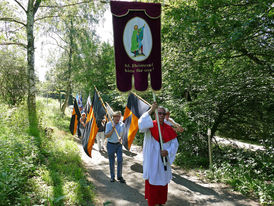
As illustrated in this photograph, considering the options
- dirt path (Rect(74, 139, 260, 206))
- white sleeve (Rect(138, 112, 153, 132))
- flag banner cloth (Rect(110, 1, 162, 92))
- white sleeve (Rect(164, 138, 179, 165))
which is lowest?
dirt path (Rect(74, 139, 260, 206))

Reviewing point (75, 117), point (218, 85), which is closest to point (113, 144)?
point (218, 85)

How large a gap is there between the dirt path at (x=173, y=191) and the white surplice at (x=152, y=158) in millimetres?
1007

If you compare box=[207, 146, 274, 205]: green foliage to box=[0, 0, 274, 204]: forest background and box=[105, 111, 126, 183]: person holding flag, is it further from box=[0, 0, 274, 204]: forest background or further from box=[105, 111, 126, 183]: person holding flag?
box=[105, 111, 126, 183]: person holding flag

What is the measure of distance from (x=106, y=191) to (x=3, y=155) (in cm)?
243

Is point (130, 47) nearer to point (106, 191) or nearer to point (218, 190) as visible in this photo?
point (106, 191)

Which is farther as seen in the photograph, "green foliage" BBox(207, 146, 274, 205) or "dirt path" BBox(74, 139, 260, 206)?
"green foliage" BBox(207, 146, 274, 205)

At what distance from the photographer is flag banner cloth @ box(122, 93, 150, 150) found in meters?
6.21

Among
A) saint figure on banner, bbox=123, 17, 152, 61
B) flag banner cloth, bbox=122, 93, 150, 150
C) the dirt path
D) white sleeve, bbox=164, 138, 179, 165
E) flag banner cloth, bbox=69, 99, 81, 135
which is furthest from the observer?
flag banner cloth, bbox=69, 99, 81, 135

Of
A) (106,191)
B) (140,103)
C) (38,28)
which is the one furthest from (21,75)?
(106,191)

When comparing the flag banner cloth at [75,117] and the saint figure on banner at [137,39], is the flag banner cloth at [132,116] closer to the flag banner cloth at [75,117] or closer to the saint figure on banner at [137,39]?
the saint figure on banner at [137,39]

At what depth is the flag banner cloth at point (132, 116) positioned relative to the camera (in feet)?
20.4

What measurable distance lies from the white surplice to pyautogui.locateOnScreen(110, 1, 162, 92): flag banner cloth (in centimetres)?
65

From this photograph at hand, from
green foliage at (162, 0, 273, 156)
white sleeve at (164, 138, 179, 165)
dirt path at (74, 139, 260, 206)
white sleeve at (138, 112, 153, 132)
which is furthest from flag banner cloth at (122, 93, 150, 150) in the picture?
white sleeve at (138, 112, 153, 132)

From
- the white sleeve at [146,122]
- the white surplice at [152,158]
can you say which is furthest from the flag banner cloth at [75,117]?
the white sleeve at [146,122]
